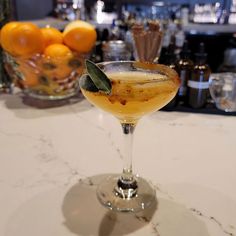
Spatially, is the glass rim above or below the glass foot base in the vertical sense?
above

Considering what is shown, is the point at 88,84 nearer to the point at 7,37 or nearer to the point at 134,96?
the point at 134,96

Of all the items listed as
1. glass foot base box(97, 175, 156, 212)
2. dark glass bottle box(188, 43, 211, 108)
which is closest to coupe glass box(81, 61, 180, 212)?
glass foot base box(97, 175, 156, 212)

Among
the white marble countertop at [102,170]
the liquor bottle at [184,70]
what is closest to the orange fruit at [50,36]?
the white marble countertop at [102,170]

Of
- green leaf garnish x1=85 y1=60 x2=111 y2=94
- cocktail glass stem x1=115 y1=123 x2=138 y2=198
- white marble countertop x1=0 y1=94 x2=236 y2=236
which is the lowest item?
white marble countertop x1=0 y1=94 x2=236 y2=236

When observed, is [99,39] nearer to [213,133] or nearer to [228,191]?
[213,133]

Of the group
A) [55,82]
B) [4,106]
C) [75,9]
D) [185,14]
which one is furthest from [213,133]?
[75,9]

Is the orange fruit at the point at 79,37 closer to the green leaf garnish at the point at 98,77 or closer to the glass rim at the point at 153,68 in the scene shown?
the glass rim at the point at 153,68

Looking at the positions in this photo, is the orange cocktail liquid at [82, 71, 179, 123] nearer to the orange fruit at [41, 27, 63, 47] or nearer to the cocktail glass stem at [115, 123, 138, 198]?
the cocktail glass stem at [115, 123, 138, 198]
